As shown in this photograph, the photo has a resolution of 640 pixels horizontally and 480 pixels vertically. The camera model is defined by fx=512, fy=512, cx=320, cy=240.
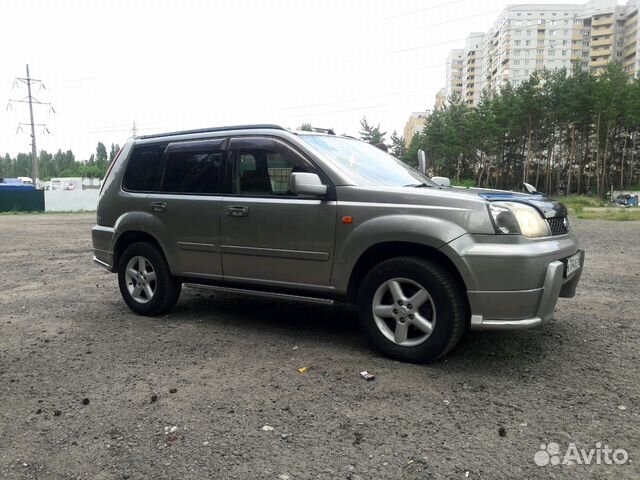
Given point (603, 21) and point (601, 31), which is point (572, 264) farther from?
point (603, 21)

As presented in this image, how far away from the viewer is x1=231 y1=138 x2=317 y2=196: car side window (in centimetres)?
442

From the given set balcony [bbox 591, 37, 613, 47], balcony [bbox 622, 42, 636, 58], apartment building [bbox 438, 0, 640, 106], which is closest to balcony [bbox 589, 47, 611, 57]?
apartment building [bbox 438, 0, 640, 106]

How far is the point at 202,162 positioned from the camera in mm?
4977

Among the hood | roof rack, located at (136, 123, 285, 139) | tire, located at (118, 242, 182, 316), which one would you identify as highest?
roof rack, located at (136, 123, 285, 139)

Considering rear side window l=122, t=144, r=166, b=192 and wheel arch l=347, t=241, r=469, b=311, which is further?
rear side window l=122, t=144, r=166, b=192

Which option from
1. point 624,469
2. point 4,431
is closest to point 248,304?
point 4,431

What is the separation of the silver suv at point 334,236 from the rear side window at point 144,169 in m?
0.02

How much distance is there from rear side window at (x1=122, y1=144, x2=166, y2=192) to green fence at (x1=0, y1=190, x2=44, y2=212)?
34.2 metres

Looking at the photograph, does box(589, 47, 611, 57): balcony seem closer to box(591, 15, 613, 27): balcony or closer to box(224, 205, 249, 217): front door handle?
box(591, 15, 613, 27): balcony

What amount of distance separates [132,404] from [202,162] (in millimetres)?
2500

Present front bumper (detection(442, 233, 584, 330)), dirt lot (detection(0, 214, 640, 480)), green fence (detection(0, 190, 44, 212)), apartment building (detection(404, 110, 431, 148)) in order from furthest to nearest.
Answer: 1. apartment building (detection(404, 110, 431, 148))
2. green fence (detection(0, 190, 44, 212))
3. front bumper (detection(442, 233, 584, 330))
4. dirt lot (detection(0, 214, 640, 480))

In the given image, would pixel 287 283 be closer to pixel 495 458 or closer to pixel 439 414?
pixel 439 414

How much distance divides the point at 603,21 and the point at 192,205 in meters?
127

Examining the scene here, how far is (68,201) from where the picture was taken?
37188 millimetres
